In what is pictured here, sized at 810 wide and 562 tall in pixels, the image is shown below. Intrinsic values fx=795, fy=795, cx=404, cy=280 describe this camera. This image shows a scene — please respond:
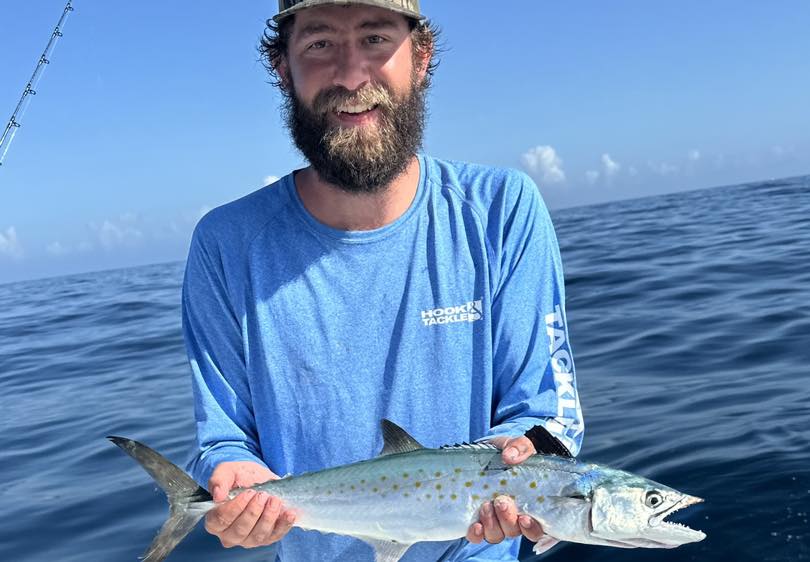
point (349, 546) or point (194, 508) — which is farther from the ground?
point (194, 508)

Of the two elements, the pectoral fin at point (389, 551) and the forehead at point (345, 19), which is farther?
the forehead at point (345, 19)

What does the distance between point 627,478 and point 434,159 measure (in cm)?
171

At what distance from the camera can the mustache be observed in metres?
3.45

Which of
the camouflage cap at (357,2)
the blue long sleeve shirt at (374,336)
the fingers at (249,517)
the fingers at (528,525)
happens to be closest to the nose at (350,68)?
the camouflage cap at (357,2)

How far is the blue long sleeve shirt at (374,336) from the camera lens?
340 centimetres

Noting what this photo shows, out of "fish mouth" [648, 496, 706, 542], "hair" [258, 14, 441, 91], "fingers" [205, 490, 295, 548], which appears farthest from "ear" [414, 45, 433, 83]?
"fish mouth" [648, 496, 706, 542]

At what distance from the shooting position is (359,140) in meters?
3.50

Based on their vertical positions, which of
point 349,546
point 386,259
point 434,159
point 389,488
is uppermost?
point 434,159

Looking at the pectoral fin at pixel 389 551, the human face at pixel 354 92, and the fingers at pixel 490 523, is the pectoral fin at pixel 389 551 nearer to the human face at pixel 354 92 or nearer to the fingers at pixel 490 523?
the fingers at pixel 490 523

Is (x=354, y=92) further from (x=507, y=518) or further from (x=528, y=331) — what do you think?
(x=507, y=518)

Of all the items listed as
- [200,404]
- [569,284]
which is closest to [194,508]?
[200,404]

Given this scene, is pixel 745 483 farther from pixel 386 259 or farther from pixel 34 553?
pixel 34 553

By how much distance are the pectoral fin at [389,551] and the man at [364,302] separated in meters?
0.26

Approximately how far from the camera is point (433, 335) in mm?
3418
